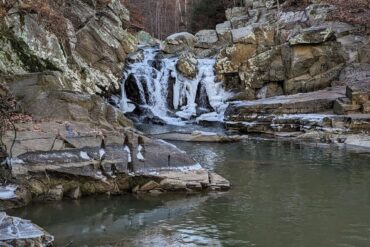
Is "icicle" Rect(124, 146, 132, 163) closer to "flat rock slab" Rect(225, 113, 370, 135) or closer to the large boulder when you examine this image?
the large boulder

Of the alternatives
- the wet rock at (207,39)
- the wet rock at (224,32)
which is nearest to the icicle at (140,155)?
the wet rock at (224,32)

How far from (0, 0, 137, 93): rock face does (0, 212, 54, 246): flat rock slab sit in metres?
7.55

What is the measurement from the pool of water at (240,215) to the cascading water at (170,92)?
1391cm

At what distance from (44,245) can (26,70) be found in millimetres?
12113

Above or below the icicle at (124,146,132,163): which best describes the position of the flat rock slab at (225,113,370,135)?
above

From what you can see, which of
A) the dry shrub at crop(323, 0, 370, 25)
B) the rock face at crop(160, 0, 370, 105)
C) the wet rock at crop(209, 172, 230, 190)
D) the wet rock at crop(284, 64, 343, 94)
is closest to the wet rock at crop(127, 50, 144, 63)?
the rock face at crop(160, 0, 370, 105)

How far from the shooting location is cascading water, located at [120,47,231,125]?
26906 millimetres

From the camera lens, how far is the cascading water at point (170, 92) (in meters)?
26.9

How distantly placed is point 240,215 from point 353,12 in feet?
80.2

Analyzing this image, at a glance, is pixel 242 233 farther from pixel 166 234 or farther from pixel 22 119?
pixel 22 119

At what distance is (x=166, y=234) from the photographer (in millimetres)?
8039

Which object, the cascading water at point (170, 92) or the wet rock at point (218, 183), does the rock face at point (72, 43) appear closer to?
the cascading water at point (170, 92)

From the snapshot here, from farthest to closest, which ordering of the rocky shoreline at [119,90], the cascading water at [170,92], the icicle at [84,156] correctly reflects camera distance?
the cascading water at [170,92] < the icicle at [84,156] < the rocky shoreline at [119,90]

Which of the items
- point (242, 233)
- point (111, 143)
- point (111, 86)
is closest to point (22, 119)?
point (111, 143)
